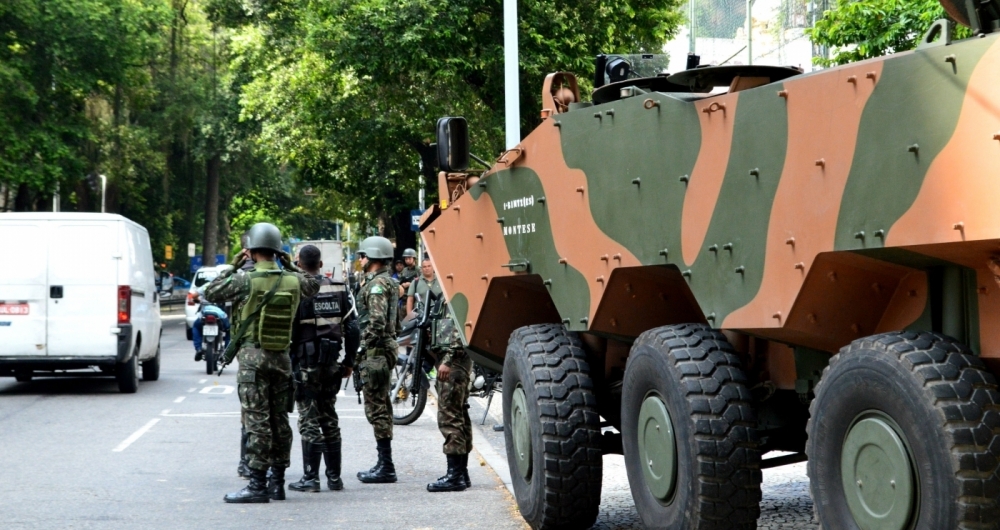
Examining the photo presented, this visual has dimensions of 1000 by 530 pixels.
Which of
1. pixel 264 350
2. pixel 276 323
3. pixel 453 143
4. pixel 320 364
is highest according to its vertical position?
pixel 453 143

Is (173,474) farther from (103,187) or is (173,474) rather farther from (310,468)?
(103,187)

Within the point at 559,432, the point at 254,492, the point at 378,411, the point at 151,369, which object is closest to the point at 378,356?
the point at 378,411

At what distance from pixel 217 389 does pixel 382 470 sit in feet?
29.8

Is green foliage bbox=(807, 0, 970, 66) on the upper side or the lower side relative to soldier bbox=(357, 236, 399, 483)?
upper

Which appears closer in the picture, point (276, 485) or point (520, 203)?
point (520, 203)

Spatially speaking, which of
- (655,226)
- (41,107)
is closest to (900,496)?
(655,226)

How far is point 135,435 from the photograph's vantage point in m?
13.3

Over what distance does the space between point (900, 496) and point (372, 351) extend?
242 inches

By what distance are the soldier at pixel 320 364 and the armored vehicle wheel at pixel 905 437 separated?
5166 millimetres

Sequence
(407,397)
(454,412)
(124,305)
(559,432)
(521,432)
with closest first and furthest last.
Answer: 1. (559,432)
2. (521,432)
3. (454,412)
4. (407,397)
5. (124,305)

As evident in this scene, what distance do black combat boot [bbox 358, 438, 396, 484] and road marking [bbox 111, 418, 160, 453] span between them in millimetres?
2701

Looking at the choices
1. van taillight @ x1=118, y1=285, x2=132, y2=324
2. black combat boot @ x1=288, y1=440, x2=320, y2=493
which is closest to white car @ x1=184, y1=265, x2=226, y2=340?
van taillight @ x1=118, y1=285, x2=132, y2=324

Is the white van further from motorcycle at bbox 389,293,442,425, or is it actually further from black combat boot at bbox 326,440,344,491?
black combat boot at bbox 326,440,344,491

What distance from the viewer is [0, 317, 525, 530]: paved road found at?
859 cm
